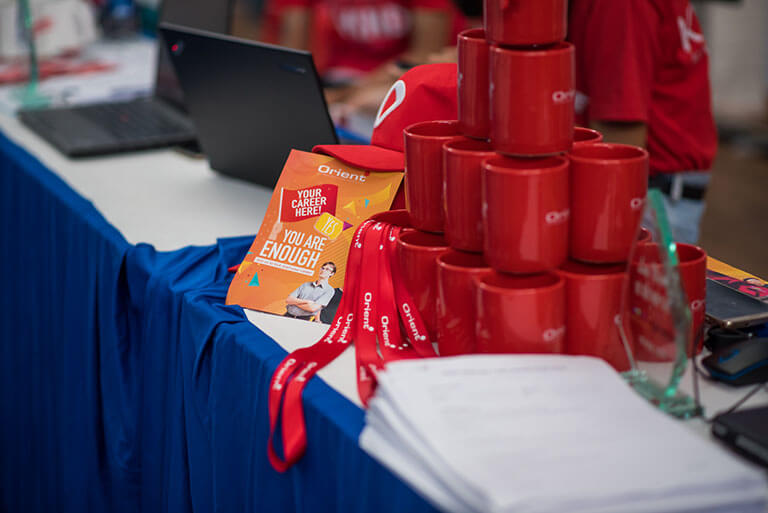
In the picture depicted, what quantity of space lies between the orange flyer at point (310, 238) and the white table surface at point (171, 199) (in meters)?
0.03

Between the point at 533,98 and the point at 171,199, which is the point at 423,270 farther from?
the point at 171,199

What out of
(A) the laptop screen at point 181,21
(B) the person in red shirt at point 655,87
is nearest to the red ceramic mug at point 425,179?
(B) the person in red shirt at point 655,87

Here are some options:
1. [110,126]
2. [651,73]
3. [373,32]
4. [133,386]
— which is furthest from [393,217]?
[373,32]

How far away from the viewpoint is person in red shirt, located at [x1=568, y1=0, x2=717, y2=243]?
165 cm

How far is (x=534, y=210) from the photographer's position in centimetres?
83

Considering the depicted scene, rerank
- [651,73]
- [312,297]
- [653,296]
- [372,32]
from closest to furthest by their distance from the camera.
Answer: [653,296]
[312,297]
[651,73]
[372,32]

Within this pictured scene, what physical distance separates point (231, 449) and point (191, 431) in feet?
0.39

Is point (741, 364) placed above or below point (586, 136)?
below

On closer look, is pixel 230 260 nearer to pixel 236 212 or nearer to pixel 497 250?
pixel 236 212

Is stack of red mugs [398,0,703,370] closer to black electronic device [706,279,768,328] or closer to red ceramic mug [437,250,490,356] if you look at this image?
red ceramic mug [437,250,490,356]

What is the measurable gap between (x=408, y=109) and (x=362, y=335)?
1.17 ft

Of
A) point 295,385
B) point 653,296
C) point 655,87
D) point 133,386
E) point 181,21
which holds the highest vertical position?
point 181,21

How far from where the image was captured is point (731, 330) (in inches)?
37.7

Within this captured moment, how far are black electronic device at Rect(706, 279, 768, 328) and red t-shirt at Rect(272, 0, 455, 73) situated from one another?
283 cm
